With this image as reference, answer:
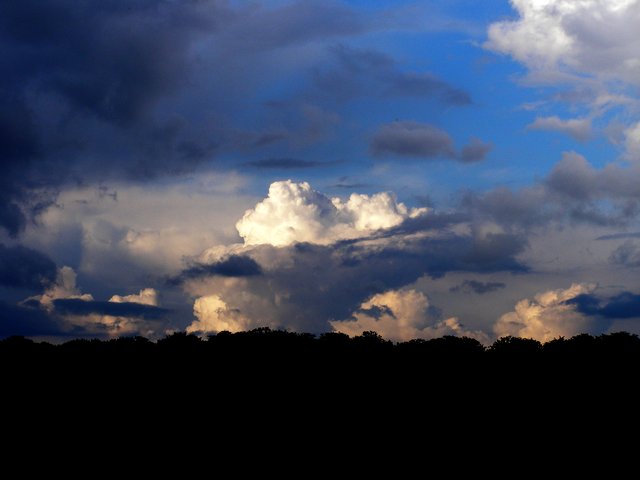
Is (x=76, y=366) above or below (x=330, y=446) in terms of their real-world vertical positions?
above

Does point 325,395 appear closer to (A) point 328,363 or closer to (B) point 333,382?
(B) point 333,382

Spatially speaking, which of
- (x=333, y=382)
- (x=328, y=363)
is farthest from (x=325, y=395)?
(x=328, y=363)

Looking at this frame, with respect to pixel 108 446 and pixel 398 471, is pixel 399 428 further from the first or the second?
pixel 108 446

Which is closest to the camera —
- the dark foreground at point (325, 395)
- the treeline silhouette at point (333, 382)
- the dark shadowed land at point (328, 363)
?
the dark foreground at point (325, 395)

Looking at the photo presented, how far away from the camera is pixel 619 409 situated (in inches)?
4104

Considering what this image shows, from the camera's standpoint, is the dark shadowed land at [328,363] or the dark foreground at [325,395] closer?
the dark foreground at [325,395]

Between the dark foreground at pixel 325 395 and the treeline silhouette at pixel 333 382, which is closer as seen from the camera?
the dark foreground at pixel 325 395

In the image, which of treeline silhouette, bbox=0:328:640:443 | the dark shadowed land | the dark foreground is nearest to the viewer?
the dark foreground

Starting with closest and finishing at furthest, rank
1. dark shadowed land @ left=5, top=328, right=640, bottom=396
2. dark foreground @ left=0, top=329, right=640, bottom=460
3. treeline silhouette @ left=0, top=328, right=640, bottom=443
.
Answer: dark foreground @ left=0, top=329, right=640, bottom=460 < treeline silhouette @ left=0, top=328, right=640, bottom=443 < dark shadowed land @ left=5, top=328, right=640, bottom=396

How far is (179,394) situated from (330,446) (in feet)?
68.6

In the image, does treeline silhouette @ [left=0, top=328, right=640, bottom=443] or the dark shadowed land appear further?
the dark shadowed land

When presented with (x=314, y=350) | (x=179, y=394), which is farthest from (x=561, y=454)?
(x=179, y=394)

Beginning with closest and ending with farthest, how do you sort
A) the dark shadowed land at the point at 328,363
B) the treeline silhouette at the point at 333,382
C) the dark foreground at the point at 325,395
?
the dark foreground at the point at 325,395 → the treeline silhouette at the point at 333,382 → the dark shadowed land at the point at 328,363

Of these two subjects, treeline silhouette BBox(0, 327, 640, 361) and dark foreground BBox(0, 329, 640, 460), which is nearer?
dark foreground BBox(0, 329, 640, 460)
